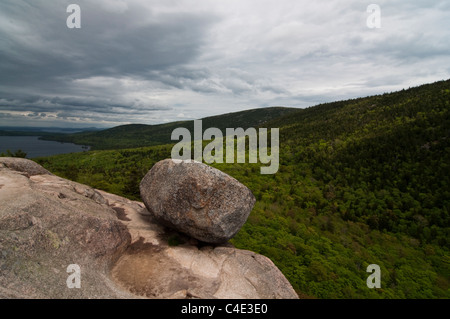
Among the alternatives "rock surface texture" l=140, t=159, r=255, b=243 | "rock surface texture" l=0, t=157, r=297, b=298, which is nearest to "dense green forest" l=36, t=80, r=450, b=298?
"rock surface texture" l=0, t=157, r=297, b=298

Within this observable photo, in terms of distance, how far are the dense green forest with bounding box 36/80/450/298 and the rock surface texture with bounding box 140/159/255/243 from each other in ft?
20.6

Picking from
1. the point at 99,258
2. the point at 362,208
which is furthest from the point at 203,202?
Result: the point at 362,208

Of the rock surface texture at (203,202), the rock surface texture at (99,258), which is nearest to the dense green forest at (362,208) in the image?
the rock surface texture at (99,258)

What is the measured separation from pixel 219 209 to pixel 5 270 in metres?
8.22

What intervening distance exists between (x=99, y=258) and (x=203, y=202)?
5320 millimetres

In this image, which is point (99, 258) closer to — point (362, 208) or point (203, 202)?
point (203, 202)

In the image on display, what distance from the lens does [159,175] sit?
42.3 ft

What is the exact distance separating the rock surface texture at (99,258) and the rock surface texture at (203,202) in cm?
120

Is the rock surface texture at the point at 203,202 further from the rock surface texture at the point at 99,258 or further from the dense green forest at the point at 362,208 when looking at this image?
the dense green forest at the point at 362,208

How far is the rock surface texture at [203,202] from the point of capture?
10.9 m

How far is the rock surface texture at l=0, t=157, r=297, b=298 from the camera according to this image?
23.3 ft

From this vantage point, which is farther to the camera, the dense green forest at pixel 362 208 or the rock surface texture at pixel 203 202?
the dense green forest at pixel 362 208

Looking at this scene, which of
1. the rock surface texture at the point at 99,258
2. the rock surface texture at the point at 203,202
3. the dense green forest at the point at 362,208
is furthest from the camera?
the dense green forest at the point at 362,208
